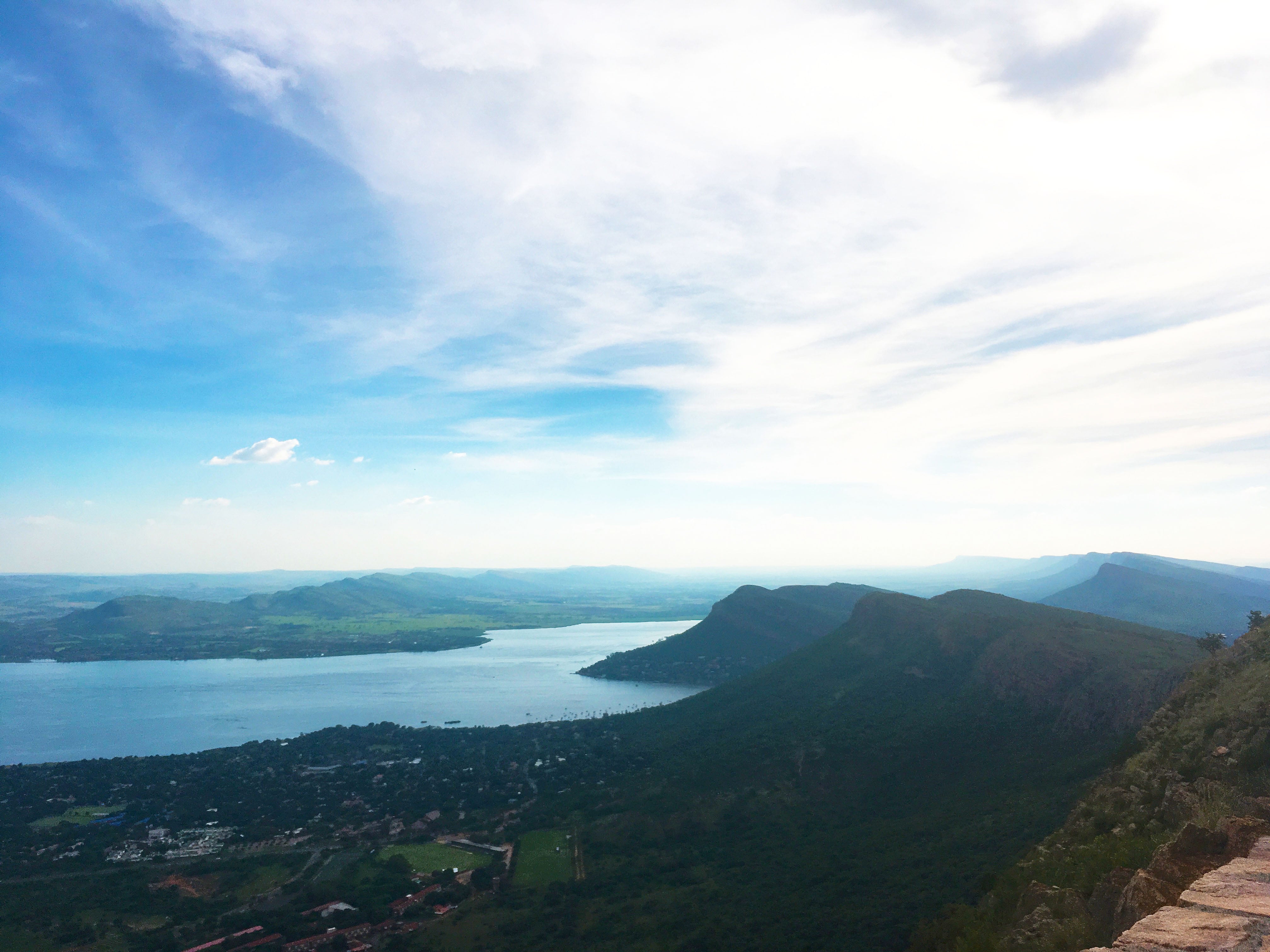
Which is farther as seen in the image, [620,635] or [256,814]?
[620,635]

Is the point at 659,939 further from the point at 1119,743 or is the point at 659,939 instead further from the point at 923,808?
the point at 1119,743

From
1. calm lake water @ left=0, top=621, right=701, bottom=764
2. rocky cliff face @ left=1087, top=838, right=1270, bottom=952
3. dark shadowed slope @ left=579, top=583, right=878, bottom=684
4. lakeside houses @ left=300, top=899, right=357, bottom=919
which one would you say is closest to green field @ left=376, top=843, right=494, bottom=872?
lakeside houses @ left=300, top=899, right=357, bottom=919

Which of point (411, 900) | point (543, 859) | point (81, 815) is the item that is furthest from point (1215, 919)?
point (81, 815)

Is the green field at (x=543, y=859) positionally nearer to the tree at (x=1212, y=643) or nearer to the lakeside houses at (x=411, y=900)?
the lakeside houses at (x=411, y=900)

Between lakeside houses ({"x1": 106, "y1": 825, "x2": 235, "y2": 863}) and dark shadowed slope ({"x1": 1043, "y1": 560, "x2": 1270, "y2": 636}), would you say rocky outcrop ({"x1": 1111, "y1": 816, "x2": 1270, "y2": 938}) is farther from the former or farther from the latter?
dark shadowed slope ({"x1": 1043, "y1": 560, "x2": 1270, "y2": 636})

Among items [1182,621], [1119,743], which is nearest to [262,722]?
[1119,743]

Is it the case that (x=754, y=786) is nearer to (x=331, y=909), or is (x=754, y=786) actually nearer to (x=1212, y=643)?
(x=331, y=909)
